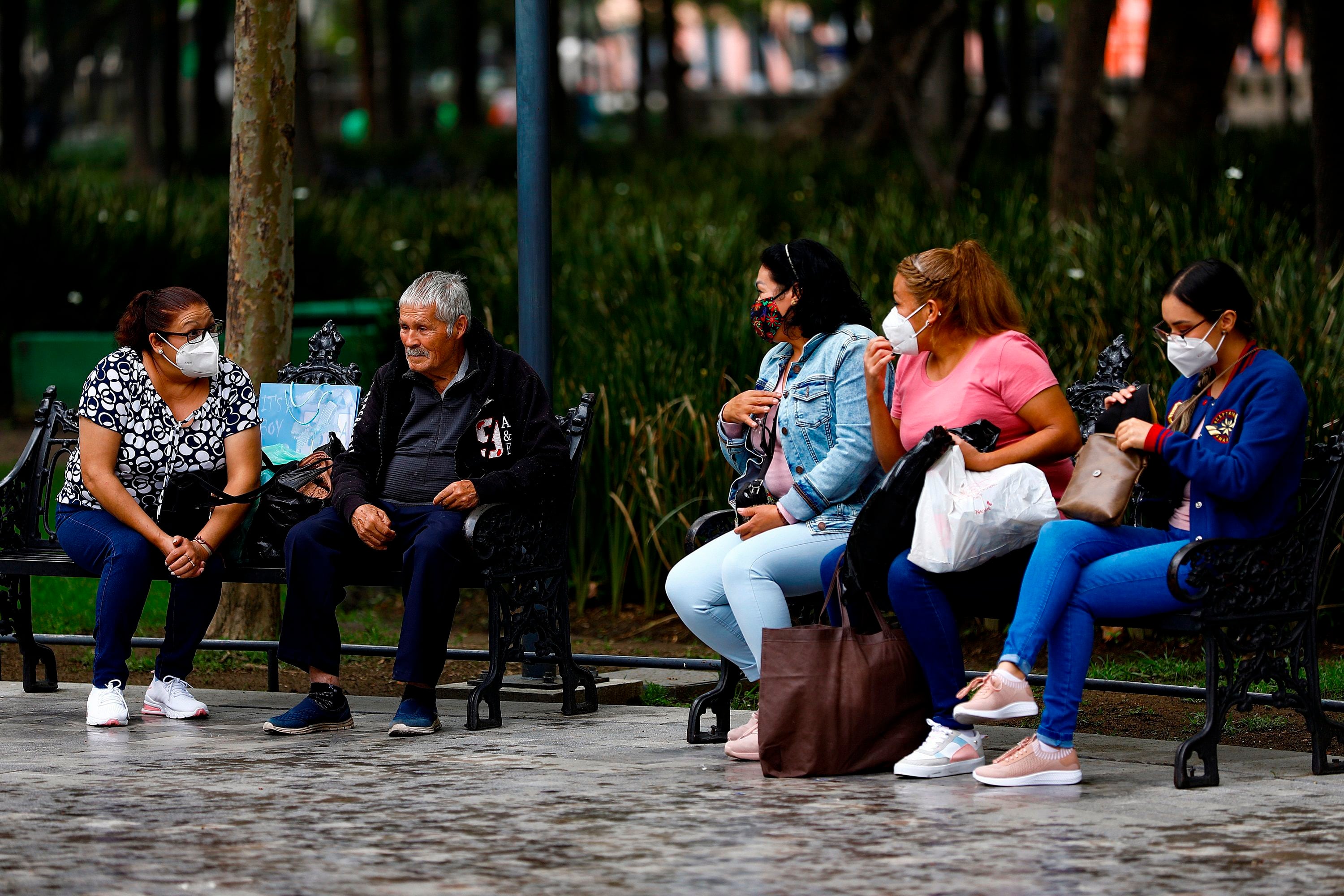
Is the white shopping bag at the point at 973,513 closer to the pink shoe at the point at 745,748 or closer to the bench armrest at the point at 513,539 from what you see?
the pink shoe at the point at 745,748

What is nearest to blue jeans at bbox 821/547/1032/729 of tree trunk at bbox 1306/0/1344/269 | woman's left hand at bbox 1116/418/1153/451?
woman's left hand at bbox 1116/418/1153/451

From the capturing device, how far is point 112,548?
576 centimetres

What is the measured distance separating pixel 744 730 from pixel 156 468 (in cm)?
211

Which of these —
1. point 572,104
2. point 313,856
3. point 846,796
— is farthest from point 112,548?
point 572,104

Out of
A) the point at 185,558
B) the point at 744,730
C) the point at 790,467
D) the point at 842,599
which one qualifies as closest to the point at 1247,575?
the point at 842,599

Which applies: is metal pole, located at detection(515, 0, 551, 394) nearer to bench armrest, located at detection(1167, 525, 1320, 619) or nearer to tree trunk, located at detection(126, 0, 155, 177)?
bench armrest, located at detection(1167, 525, 1320, 619)

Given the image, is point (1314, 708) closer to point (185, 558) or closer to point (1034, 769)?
point (1034, 769)

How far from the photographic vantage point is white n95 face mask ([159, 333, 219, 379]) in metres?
5.76

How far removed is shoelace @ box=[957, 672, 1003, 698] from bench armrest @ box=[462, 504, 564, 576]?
1520mm

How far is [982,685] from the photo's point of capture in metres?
4.60

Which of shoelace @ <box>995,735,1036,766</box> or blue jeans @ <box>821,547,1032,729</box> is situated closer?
shoelace @ <box>995,735,1036,766</box>

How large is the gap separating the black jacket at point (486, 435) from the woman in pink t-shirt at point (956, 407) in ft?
3.40

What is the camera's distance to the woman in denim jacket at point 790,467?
5125 millimetres

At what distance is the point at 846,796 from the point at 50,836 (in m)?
1.86
